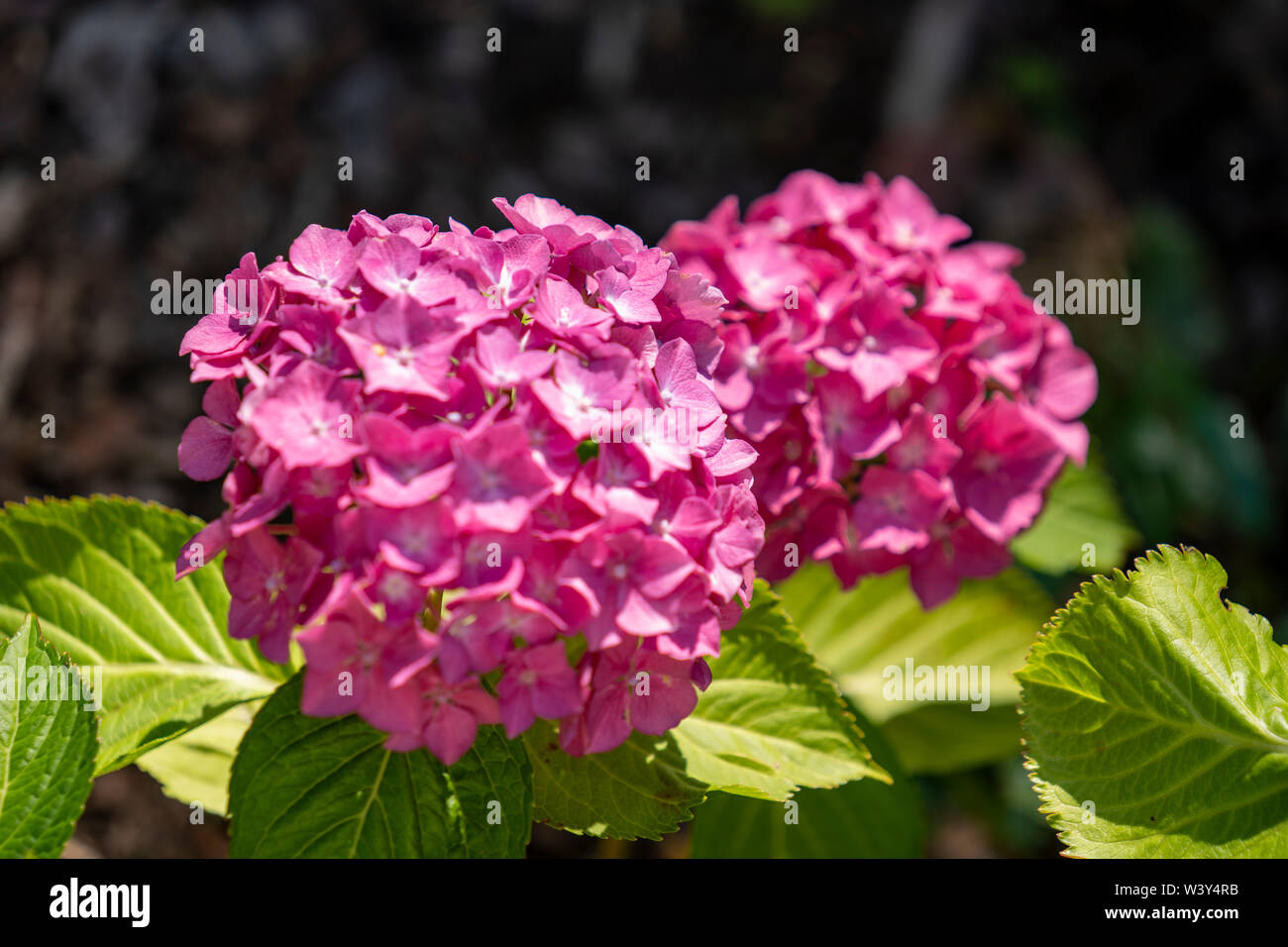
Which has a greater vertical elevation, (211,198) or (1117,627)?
(211,198)

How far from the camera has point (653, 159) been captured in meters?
3.86

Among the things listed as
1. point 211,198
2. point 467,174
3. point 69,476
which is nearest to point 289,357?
point 69,476

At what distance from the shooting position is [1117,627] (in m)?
1.42

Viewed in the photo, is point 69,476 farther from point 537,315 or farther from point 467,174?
point 537,315

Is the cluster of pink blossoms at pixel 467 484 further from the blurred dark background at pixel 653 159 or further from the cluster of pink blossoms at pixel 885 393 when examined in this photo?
the blurred dark background at pixel 653 159

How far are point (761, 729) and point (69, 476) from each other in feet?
6.96

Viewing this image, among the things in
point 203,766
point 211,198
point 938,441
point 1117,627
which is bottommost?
point 203,766

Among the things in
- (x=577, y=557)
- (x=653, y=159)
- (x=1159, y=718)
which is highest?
(x=653, y=159)

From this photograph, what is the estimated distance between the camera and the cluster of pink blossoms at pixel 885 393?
1.64 metres

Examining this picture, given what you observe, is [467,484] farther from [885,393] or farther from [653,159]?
[653,159]

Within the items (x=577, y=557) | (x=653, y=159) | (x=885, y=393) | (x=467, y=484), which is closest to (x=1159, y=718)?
(x=885, y=393)

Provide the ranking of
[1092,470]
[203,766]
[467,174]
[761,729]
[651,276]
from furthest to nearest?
[467,174] < [1092,470] < [203,766] < [761,729] < [651,276]

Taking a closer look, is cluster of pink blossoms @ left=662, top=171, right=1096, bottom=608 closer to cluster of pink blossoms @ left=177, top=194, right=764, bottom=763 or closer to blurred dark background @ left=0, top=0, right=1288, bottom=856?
cluster of pink blossoms @ left=177, top=194, right=764, bottom=763

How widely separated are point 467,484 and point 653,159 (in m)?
2.94
